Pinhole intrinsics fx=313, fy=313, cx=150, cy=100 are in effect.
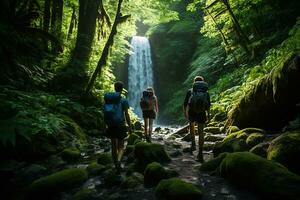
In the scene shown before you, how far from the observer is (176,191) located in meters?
5.00

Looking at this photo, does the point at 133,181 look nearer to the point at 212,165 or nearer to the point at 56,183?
the point at 56,183

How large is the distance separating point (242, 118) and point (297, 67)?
266 cm

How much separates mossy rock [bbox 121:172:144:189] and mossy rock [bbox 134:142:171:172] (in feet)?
1.82

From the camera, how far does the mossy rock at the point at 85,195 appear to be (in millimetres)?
5438

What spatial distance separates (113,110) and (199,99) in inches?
83.0

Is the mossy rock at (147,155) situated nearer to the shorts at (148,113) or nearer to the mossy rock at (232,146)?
the mossy rock at (232,146)

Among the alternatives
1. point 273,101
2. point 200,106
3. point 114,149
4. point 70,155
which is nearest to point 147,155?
point 114,149

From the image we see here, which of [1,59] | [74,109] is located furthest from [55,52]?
[1,59]

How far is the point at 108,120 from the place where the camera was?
6.39 meters

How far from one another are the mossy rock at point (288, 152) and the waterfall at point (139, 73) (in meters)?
25.7

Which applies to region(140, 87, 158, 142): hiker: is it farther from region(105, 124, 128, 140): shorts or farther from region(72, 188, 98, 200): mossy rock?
region(72, 188, 98, 200): mossy rock

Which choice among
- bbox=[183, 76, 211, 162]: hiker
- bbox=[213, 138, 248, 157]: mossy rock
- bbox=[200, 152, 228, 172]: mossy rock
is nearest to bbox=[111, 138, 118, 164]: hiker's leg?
bbox=[200, 152, 228, 172]: mossy rock

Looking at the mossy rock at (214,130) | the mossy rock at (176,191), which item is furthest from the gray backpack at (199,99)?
the mossy rock at (214,130)

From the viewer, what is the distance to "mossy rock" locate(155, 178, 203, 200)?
16.2 ft
